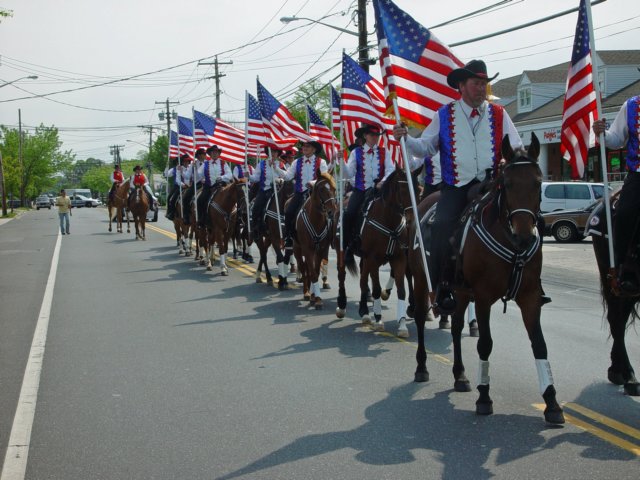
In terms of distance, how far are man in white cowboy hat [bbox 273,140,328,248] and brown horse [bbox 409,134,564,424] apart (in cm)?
723

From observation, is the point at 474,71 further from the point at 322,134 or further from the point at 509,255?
the point at 322,134

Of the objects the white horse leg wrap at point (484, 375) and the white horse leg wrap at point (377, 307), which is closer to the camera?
the white horse leg wrap at point (484, 375)

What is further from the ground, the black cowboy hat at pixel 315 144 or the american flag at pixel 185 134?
the american flag at pixel 185 134

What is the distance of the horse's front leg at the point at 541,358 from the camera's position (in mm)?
6023

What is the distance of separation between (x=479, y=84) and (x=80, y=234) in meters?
28.7

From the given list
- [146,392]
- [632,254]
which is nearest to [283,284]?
[146,392]

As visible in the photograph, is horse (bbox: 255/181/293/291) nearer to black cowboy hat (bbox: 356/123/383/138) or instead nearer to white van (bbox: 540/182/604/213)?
black cowboy hat (bbox: 356/123/383/138)

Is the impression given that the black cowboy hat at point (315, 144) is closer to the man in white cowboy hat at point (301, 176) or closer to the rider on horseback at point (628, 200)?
the man in white cowboy hat at point (301, 176)

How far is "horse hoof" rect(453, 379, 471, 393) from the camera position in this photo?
23.5ft

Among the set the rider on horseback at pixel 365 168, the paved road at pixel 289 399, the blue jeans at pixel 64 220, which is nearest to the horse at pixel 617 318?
the paved road at pixel 289 399

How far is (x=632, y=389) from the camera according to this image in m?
6.87

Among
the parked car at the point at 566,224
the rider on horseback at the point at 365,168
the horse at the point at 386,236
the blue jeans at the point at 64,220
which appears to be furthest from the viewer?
the blue jeans at the point at 64,220

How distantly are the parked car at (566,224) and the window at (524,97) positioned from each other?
27.0 metres

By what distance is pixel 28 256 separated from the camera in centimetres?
2344
